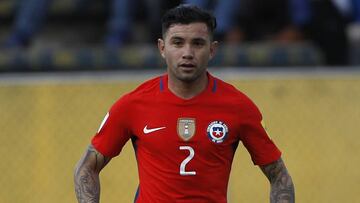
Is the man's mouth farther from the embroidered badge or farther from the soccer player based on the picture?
the embroidered badge

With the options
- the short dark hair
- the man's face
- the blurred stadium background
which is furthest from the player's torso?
the blurred stadium background

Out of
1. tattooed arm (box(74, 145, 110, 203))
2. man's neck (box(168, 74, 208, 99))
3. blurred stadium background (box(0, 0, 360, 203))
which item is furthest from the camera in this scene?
blurred stadium background (box(0, 0, 360, 203))

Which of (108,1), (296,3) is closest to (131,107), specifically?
(296,3)

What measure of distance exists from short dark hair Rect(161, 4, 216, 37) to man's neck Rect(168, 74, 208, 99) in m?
0.24

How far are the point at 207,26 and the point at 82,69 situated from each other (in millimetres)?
3914

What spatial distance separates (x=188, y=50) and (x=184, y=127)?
1.21ft

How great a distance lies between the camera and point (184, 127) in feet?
14.3

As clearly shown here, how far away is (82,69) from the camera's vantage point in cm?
815

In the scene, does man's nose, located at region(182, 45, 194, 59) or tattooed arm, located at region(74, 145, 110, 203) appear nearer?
man's nose, located at region(182, 45, 194, 59)

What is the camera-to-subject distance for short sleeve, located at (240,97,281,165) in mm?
4438

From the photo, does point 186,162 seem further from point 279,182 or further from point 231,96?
point 279,182

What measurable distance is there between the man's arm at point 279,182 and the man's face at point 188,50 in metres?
0.61

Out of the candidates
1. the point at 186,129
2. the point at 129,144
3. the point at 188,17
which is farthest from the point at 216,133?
the point at 129,144

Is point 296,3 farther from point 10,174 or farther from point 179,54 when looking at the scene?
point 179,54
